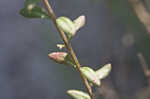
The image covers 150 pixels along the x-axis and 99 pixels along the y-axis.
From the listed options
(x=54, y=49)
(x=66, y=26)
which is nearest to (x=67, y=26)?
(x=66, y=26)

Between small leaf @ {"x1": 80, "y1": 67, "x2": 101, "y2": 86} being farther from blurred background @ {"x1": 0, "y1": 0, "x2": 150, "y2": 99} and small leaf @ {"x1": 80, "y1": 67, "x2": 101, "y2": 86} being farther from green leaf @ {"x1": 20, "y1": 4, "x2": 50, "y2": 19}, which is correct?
blurred background @ {"x1": 0, "y1": 0, "x2": 150, "y2": 99}

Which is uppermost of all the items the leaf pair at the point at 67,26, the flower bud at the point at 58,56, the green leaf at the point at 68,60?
the leaf pair at the point at 67,26

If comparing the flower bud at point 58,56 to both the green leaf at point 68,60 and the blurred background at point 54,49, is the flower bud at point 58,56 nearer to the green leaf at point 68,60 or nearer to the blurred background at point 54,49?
the green leaf at point 68,60

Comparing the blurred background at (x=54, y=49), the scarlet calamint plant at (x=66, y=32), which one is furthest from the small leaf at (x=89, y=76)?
the blurred background at (x=54, y=49)

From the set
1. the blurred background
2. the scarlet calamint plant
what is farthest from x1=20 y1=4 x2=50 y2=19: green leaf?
the blurred background

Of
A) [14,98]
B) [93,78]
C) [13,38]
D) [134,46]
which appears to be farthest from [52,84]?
[93,78]

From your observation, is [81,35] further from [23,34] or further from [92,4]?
[23,34]

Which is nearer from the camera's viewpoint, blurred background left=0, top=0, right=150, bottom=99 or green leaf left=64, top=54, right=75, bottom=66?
green leaf left=64, top=54, right=75, bottom=66

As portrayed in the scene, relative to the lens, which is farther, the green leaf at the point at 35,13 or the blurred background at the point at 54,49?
the blurred background at the point at 54,49
